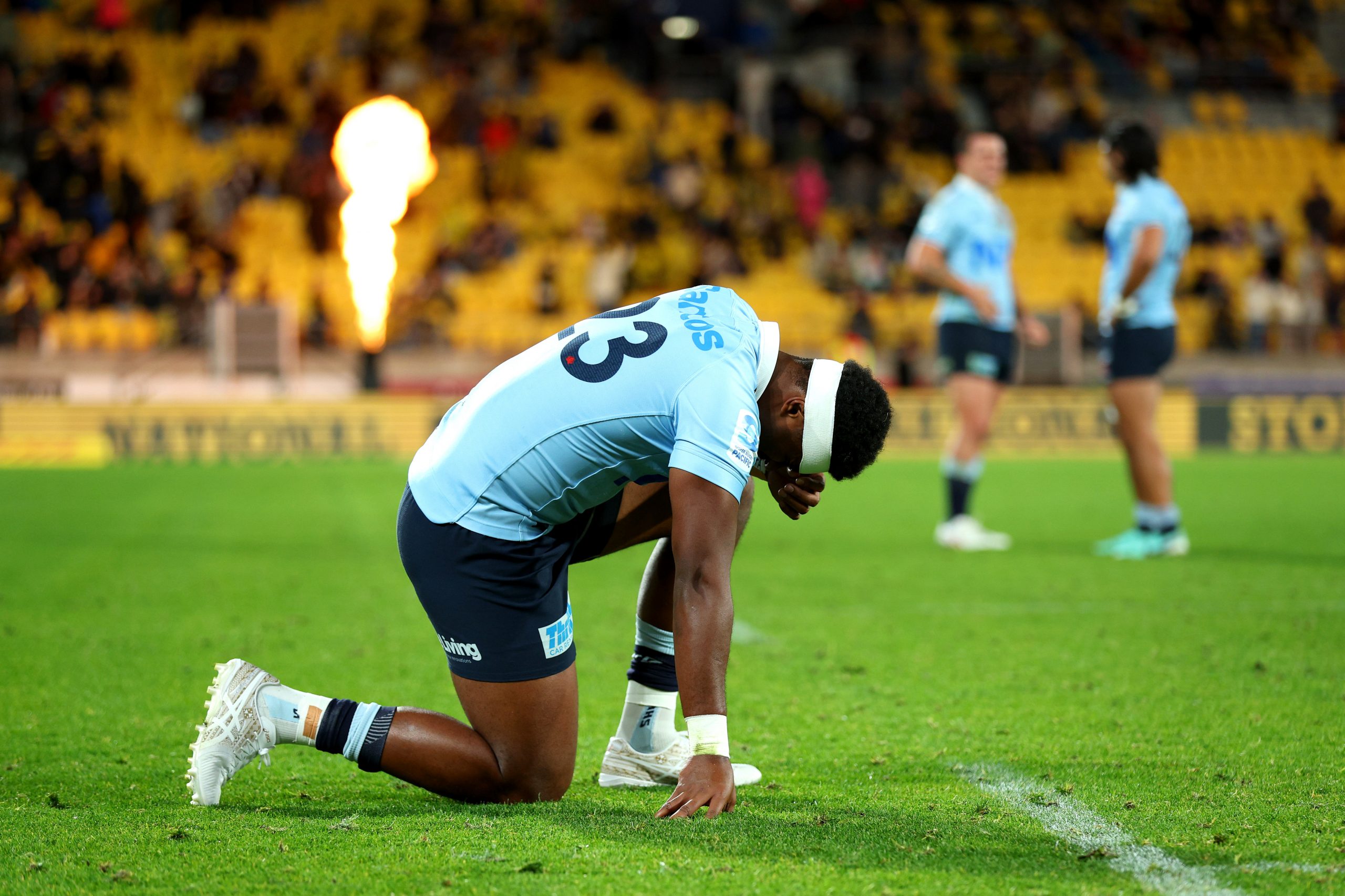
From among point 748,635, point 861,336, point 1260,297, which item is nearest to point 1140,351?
point 748,635

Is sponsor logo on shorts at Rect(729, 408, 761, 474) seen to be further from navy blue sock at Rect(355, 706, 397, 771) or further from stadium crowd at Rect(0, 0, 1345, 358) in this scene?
stadium crowd at Rect(0, 0, 1345, 358)

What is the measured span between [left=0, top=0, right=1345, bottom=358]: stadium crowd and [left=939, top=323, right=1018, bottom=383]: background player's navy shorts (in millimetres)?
9845

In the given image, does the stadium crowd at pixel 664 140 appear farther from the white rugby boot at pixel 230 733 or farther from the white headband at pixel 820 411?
the white headband at pixel 820 411

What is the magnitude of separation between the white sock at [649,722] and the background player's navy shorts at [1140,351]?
4763 millimetres

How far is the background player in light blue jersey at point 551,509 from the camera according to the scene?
2.79 m

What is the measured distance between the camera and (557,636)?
311cm

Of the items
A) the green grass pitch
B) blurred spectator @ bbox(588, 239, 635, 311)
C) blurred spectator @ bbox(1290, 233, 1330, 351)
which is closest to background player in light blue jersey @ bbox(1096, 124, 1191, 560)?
the green grass pitch

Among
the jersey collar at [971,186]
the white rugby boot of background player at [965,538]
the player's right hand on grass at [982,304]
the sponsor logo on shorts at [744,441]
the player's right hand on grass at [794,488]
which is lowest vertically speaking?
the white rugby boot of background player at [965,538]

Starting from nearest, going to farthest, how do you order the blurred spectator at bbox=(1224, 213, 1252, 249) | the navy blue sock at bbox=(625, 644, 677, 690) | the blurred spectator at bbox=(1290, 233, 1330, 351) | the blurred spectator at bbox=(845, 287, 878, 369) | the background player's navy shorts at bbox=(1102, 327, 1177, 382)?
the navy blue sock at bbox=(625, 644, 677, 690), the background player's navy shorts at bbox=(1102, 327, 1177, 382), the blurred spectator at bbox=(845, 287, 878, 369), the blurred spectator at bbox=(1290, 233, 1330, 351), the blurred spectator at bbox=(1224, 213, 1252, 249)

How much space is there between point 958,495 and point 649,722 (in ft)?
16.1

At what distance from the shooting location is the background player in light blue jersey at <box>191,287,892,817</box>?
279 centimetres

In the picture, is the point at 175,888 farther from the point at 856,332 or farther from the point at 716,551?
the point at 856,332

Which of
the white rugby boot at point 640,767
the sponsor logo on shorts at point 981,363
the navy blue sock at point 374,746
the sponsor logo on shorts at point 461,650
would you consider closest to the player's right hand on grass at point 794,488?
the white rugby boot at point 640,767

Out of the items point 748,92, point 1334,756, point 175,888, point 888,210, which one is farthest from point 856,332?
point 175,888
